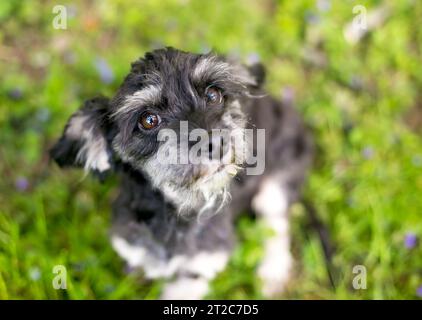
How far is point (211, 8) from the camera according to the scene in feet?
16.1

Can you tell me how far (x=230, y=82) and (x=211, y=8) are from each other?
7.88 ft

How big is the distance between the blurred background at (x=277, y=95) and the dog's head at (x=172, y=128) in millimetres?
1215

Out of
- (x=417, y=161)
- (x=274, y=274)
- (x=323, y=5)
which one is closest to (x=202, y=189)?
(x=274, y=274)

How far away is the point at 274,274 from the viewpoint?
405 cm

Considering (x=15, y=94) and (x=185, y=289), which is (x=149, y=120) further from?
(x=15, y=94)

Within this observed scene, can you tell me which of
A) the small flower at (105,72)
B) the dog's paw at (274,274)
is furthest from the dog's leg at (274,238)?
the small flower at (105,72)

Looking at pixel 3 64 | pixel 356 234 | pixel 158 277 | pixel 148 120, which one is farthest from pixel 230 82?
pixel 3 64

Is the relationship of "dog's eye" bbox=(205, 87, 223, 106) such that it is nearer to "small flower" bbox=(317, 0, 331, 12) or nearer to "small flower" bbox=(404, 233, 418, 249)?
"small flower" bbox=(404, 233, 418, 249)

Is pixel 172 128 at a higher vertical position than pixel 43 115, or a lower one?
lower

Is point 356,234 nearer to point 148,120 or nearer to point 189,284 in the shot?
point 189,284

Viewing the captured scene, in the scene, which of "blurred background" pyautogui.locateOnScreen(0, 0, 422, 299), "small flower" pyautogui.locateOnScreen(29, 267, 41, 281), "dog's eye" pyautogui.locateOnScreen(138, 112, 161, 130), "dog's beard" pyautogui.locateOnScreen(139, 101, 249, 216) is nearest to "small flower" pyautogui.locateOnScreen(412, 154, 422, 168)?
"blurred background" pyautogui.locateOnScreen(0, 0, 422, 299)

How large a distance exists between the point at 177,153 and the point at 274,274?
2.03 m

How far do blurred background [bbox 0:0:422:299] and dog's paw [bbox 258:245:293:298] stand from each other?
10 cm

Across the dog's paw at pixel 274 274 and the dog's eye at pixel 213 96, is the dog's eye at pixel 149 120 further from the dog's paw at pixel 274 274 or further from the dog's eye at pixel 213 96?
the dog's paw at pixel 274 274
